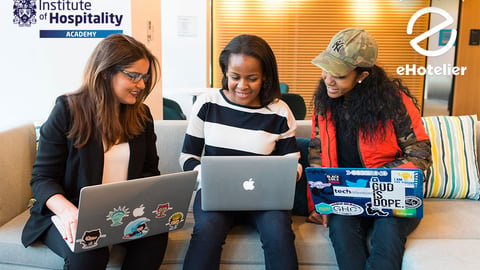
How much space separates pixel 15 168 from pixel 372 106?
5.03 feet

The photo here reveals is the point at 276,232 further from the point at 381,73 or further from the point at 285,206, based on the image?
the point at 381,73

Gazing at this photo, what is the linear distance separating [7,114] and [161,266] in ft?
5.22

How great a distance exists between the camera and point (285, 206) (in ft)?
5.73

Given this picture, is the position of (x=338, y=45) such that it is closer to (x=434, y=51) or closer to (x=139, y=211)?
(x=139, y=211)

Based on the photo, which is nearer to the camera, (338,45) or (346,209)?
(346,209)

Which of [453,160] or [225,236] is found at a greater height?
[453,160]

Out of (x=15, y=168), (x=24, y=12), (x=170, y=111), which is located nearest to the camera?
(x=15, y=168)

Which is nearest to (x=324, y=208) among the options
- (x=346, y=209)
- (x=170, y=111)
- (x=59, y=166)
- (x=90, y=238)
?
(x=346, y=209)

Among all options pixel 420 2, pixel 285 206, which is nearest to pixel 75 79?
pixel 285 206

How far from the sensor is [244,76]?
1.86m

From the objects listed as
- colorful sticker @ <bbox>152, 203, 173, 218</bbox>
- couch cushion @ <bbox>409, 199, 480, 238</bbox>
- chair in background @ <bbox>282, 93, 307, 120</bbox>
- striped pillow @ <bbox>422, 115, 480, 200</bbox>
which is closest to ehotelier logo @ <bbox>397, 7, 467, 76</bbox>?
chair in background @ <bbox>282, 93, 307, 120</bbox>

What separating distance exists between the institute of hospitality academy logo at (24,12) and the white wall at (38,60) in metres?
0.02

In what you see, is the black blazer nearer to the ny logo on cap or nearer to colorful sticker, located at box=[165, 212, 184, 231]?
colorful sticker, located at box=[165, 212, 184, 231]

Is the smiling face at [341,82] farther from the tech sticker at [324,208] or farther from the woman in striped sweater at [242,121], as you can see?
the tech sticker at [324,208]
